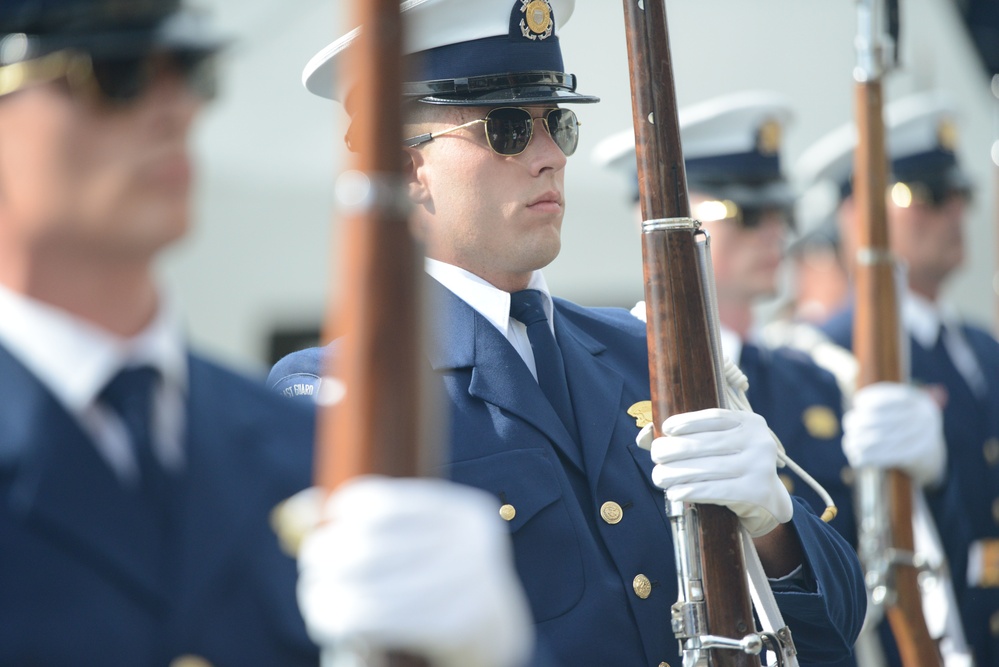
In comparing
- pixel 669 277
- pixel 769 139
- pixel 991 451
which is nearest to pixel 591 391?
pixel 669 277

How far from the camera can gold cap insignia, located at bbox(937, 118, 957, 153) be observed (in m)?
6.54

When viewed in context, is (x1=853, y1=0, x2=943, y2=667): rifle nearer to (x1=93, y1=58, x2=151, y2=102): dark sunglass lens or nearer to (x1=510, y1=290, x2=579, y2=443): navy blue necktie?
(x1=510, y1=290, x2=579, y2=443): navy blue necktie

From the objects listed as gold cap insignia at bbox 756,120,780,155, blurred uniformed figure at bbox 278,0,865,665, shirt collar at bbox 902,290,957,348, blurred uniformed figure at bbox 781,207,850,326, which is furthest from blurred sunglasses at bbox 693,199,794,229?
blurred uniformed figure at bbox 781,207,850,326

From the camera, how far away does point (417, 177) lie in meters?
3.20

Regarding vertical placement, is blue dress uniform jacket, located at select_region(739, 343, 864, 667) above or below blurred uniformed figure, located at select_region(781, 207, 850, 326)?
below

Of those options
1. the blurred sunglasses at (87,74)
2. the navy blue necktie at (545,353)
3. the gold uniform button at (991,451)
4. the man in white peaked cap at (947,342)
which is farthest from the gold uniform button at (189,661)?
the gold uniform button at (991,451)

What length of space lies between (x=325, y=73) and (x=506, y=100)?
1.56ft

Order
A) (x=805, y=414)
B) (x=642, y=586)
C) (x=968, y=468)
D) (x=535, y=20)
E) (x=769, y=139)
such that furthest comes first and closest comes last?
(x=769, y=139) < (x=968, y=468) < (x=805, y=414) < (x=535, y=20) < (x=642, y=586)

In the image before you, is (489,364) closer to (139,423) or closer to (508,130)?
(508,130)

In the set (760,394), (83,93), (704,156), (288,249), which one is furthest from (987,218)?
(83,93)

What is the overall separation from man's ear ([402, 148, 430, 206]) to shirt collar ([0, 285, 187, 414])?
1445 millimetres

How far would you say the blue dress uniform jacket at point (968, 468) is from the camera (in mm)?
5375

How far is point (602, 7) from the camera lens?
646 cm

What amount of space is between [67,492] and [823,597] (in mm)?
1762
